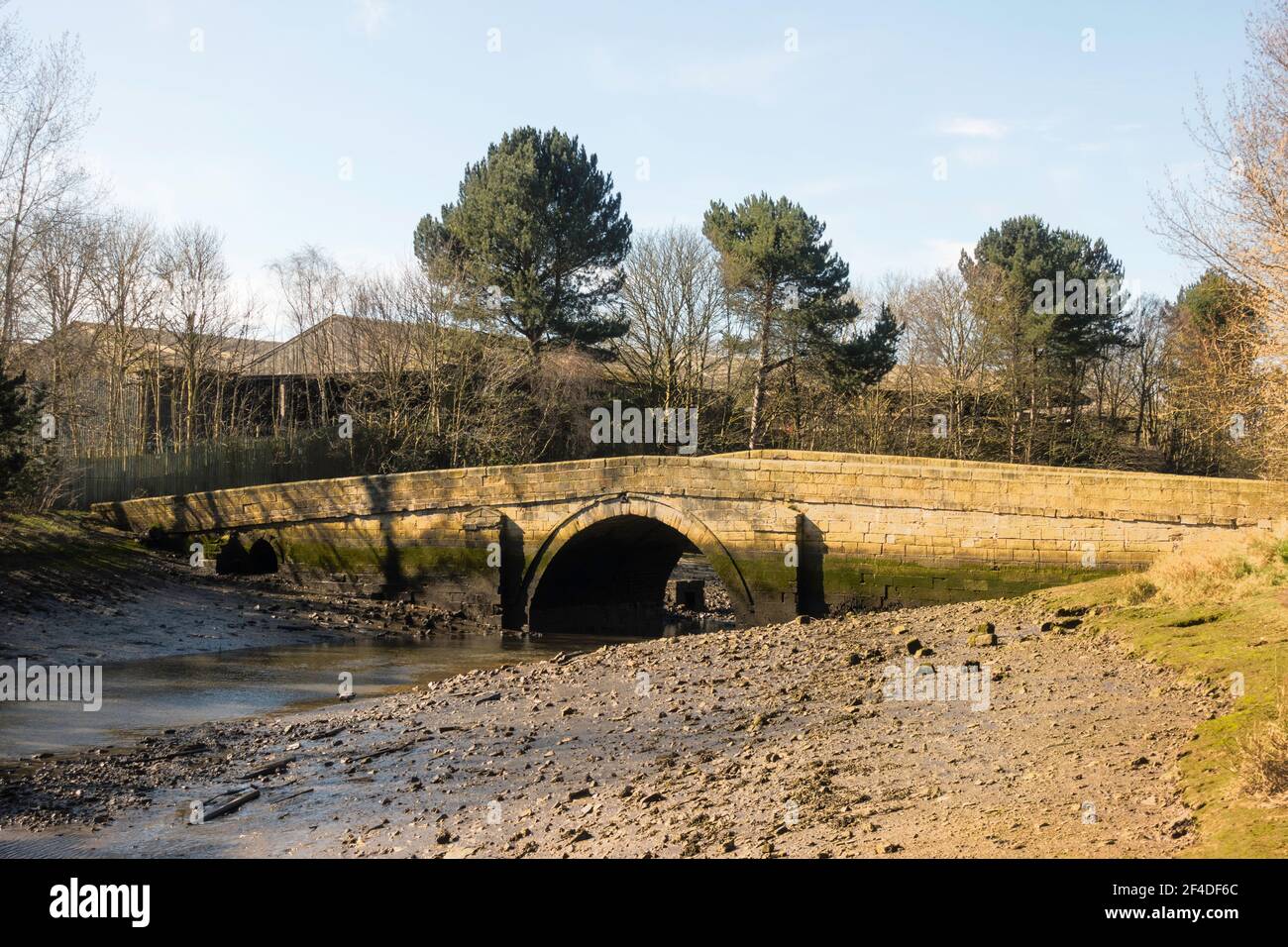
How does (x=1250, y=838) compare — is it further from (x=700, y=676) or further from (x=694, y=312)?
(x=694, y=312)

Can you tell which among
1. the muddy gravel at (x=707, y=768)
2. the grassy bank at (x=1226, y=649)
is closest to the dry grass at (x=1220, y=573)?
the grassy bank at (x=1226, y=649)

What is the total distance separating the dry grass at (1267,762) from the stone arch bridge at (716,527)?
32.0 feet

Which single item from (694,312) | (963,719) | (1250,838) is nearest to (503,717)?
(963,719)

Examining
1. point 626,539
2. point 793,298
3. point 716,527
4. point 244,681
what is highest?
point 793,298

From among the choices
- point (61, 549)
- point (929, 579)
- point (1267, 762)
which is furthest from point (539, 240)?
point (1267, 762)

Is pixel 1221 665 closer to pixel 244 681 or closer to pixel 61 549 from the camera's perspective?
pixel 244 681

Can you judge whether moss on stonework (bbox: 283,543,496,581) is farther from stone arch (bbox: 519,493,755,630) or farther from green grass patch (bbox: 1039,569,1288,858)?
green grass patch (bbox: 1039,569,1288,858)

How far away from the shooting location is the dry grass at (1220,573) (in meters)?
11.5

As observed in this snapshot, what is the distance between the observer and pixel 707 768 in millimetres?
8820

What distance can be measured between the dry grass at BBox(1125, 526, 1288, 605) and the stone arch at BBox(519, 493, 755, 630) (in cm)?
687

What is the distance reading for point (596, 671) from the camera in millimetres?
14391

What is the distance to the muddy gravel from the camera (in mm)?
6543

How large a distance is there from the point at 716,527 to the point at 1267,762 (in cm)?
1335
